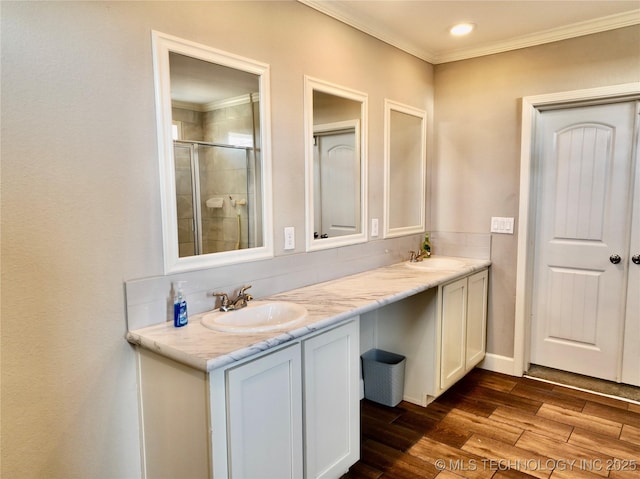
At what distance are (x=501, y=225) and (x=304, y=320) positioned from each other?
7.00 feet

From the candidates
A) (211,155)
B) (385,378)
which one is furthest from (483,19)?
(385,378)

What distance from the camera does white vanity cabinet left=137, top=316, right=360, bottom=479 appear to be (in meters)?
1.42

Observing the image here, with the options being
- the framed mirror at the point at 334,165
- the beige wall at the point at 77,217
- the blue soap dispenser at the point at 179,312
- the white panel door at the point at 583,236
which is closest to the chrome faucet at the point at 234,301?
the blue soap dispenser at the point at 179,312

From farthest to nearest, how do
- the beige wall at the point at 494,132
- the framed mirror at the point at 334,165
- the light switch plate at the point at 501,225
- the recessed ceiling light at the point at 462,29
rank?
the light switch plate at the point at 501,225, the beige wall at the point at 494,132, the recessed ceiling light at the point at 462,29, the framed mirror at the point at 334,165

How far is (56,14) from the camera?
1.41 meters

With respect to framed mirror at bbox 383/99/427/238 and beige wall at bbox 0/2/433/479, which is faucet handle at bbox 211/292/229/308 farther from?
framed mirror at bbox 383/99/427/238

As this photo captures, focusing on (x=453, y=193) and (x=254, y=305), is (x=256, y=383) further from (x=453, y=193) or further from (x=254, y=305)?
(x=453, y=193)

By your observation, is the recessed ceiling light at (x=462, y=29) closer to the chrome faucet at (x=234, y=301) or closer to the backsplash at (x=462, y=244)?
the backsplash at (x=462, y=244)

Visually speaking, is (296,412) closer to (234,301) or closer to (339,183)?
(234,301)

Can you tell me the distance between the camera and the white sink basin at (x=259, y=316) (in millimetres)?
1736

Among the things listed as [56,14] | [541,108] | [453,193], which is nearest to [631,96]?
[541,108]

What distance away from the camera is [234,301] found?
1913 mm

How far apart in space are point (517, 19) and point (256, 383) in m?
2.73

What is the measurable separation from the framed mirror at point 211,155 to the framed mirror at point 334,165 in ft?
1.07
